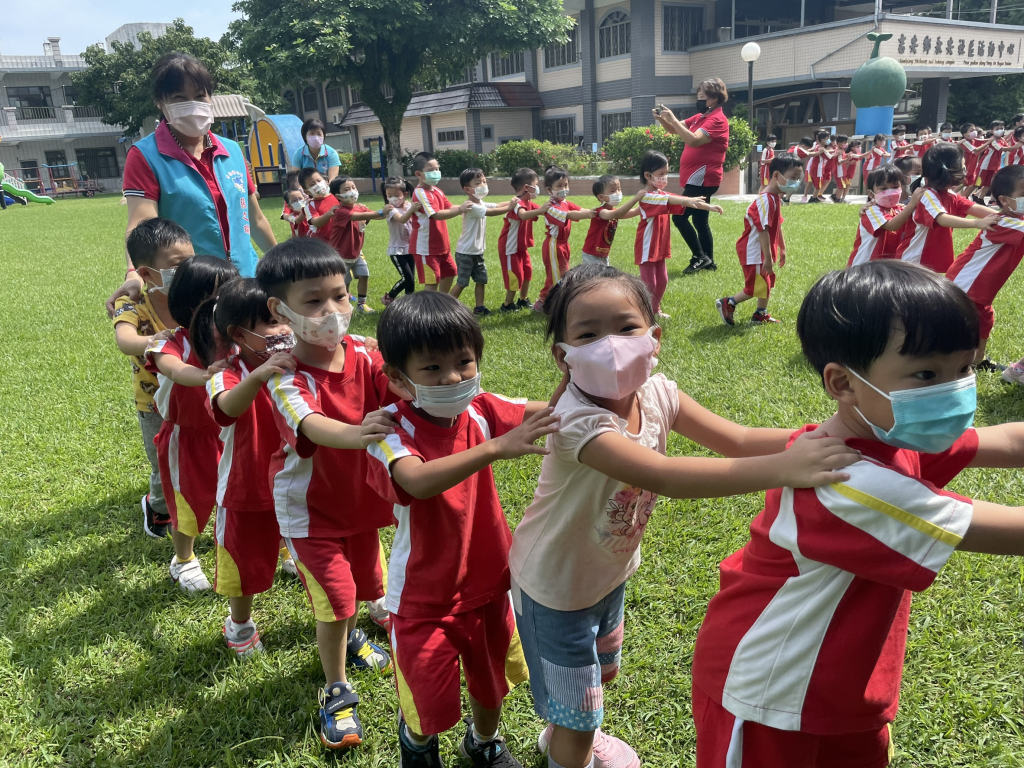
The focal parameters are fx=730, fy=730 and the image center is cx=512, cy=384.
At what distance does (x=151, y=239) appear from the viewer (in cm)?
296

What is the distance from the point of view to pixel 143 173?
3.35 meters

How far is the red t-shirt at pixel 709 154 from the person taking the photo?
922 centimetres

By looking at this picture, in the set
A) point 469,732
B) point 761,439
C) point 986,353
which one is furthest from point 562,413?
point 986,353

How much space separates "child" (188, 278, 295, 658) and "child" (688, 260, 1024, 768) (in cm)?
161

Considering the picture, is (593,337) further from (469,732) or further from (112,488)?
(112,488)

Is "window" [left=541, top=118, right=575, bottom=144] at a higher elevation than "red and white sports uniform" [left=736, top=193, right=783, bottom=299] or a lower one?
higher

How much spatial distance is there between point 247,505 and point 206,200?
1.64 meters

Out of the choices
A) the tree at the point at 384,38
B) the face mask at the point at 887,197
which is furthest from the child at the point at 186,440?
the tree at the point at 384,38

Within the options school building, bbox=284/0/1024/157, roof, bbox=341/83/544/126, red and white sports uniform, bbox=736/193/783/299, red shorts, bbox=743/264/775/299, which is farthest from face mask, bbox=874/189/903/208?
roof, bbox=341/83/544/126

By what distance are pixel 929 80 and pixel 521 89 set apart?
16538mm

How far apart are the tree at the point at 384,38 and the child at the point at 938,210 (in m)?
23.1

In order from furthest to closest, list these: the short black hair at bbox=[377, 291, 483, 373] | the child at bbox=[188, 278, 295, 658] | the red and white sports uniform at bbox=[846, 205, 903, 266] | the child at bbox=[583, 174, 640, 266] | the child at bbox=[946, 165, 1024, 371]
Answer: the child at bbox=[583, 174, 640, 266] < the red and white sports uniform at bbox=[846, 205, 903, 266] < the child at bbox=[946, 165, 1024, 371] < the child at bbox=[188, 278, 295, 658] < the short black hair at bbox=[377, 291, 483, 373]

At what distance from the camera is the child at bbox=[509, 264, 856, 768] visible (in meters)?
1.69

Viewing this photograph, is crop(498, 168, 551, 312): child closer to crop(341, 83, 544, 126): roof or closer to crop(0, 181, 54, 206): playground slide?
crop(341, 83, 544, 126): roof
